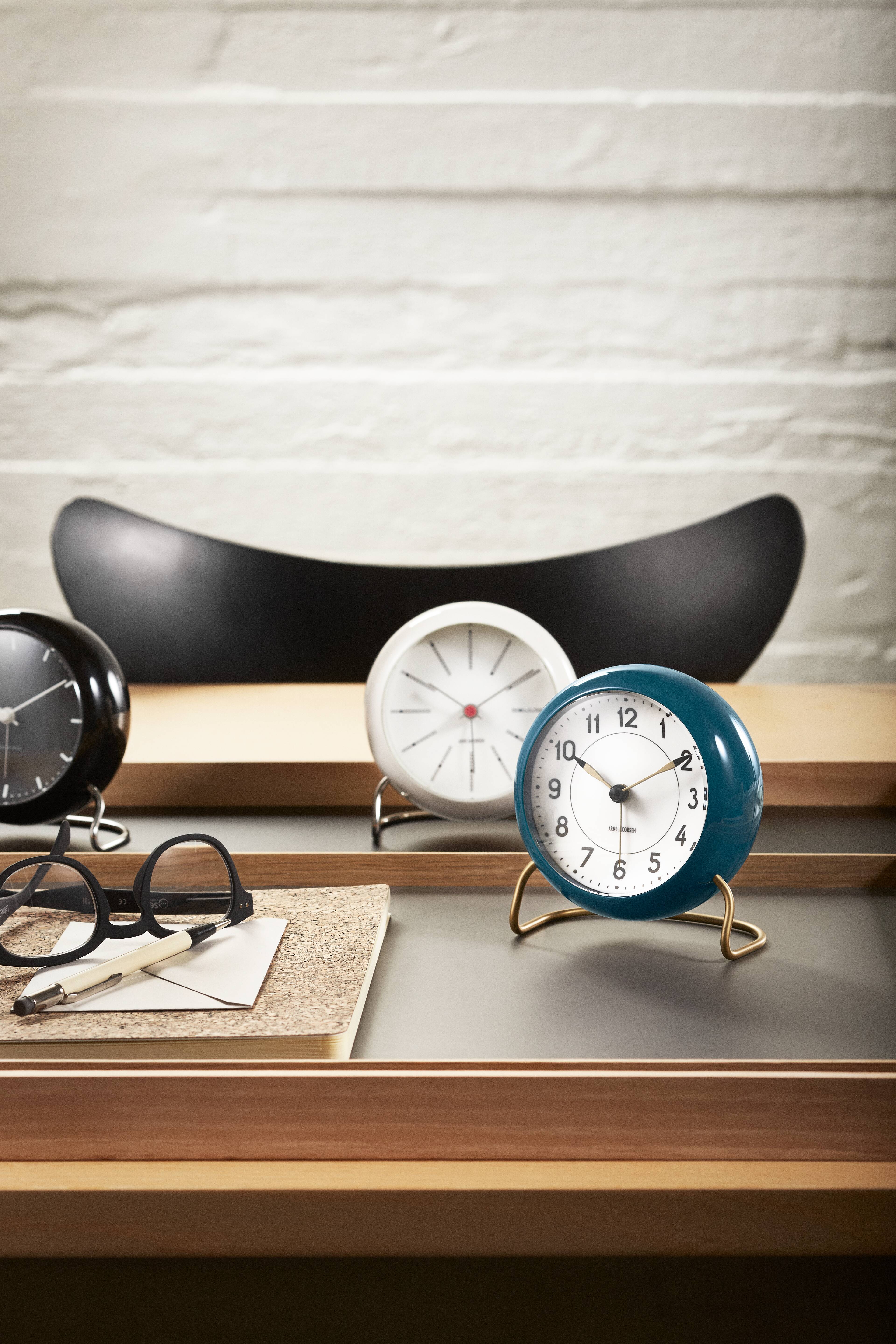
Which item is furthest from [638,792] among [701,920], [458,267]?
[458,267]

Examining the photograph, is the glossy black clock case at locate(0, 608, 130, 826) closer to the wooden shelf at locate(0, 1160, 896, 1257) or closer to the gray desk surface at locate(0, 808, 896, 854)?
the gray desk surface at locate(0, 808, 896, 854)

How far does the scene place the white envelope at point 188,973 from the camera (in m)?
0.55

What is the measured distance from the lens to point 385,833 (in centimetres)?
90

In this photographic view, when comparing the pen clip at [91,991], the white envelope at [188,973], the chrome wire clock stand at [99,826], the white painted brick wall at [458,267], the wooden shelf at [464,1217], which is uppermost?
the white painted brick wall at [458,267]

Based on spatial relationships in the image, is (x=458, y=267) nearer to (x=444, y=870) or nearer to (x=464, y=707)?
(x=464, y=707)

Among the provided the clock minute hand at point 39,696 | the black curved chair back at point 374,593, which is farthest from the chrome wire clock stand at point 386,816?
the black curved chair back at point 374,593

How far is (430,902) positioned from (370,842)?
0.49 feet

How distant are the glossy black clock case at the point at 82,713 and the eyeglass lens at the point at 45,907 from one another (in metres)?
0.21

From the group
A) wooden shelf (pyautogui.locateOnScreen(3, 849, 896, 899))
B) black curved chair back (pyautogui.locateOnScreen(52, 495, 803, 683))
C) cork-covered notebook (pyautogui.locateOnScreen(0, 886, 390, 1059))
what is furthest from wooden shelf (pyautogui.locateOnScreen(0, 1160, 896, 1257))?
black curved chair back (pyautogui.locateOnScreen(52, 495, 803, 683))

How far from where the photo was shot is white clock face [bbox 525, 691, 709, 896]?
64cm

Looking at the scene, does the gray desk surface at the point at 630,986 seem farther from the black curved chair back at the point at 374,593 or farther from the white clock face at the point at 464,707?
the black curved chair back at the point at 374,593

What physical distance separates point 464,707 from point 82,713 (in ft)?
1.03

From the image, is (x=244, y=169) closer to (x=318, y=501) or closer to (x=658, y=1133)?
(x=318, y=501)

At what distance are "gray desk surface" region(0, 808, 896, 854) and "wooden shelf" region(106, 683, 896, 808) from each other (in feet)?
0.09
